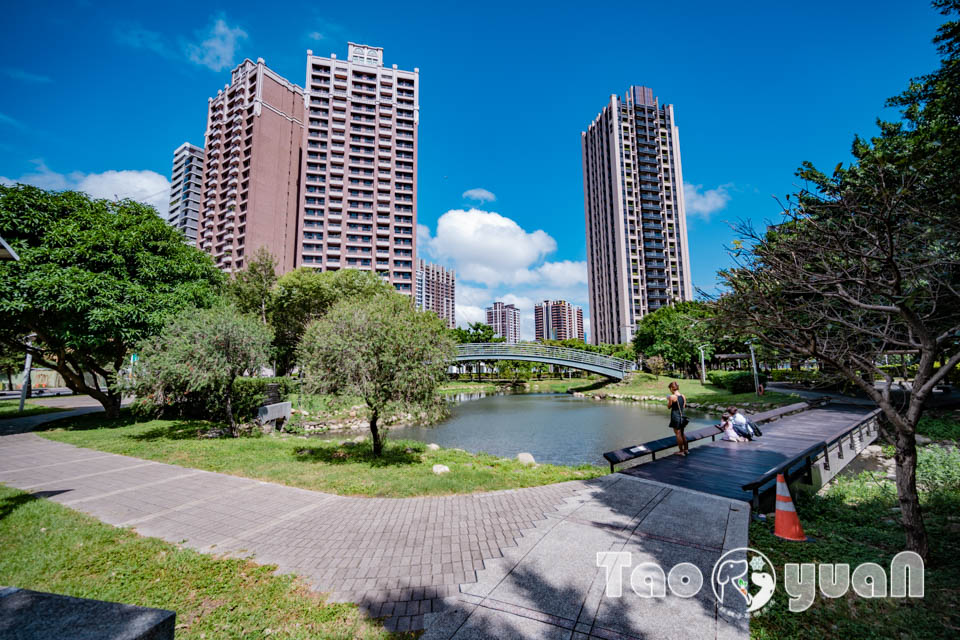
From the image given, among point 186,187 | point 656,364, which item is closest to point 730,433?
point 656,364

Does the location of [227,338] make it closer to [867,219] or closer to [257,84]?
[867,219]

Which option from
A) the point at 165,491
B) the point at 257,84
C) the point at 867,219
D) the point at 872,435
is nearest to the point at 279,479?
the point at 165,491

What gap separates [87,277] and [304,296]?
22.3 metres

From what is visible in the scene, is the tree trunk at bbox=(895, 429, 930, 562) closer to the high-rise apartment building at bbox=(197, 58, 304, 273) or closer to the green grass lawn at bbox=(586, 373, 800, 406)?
the green grass lawn at bbox=(586, 373, 800, 406)

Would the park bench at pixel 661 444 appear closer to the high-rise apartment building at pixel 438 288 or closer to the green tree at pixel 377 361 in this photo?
the green tree at pixel 377 361

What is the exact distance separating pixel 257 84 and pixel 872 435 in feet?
301

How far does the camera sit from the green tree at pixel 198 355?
39.5 feet

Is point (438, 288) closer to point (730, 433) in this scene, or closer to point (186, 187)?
point (186, 187)

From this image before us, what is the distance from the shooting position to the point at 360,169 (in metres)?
72.2

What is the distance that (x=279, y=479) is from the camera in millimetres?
8312

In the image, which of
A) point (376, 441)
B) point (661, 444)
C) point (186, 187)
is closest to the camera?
point (661, 444)

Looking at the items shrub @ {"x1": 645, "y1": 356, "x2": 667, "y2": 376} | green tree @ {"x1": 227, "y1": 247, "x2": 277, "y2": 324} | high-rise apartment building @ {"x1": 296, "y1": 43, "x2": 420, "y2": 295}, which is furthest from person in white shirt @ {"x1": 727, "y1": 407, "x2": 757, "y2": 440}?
high-rise apartment building @ {"x1": 296, "y1": 43, "x2": 420, "y2": 295}

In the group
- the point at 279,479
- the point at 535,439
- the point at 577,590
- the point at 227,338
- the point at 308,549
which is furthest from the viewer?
the point at 535,439

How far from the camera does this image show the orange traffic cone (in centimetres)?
508
